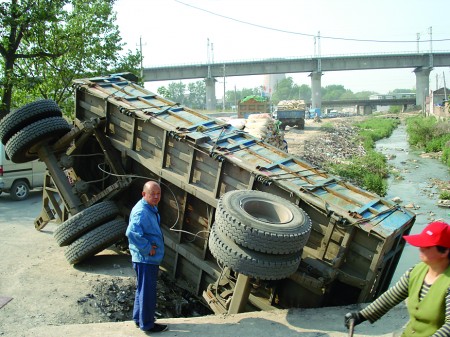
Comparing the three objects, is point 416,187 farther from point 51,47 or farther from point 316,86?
point 316,86

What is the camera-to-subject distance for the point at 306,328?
4.82 meters

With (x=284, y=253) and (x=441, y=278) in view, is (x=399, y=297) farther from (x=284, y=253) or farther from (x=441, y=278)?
(x=284, y=253)

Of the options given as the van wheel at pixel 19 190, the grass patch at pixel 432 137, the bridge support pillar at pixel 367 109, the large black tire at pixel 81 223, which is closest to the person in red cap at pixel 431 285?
the large black tire at pixel 81 223

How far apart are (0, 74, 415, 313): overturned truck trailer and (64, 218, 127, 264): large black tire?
0.05ft

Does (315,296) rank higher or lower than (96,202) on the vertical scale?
lower

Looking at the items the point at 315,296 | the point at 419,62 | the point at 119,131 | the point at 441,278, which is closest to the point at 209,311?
the point at 315,296

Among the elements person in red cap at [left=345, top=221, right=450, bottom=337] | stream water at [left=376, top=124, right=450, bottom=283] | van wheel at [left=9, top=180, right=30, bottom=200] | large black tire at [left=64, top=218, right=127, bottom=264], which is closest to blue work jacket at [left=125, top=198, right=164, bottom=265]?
large black tire at [left=64, top=218, right=127, bottom=264]

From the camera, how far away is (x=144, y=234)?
4.71m

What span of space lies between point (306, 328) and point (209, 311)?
7.98 ft

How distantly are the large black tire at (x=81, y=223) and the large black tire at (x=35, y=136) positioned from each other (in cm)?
144


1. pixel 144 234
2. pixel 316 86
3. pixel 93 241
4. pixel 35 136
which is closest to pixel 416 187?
pixel 93 241

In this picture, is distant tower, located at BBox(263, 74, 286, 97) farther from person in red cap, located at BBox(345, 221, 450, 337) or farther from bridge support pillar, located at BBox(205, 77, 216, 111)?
person in red cap, located at BBox(345, 221, 450, 337)

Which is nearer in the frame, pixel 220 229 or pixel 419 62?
pixel 220 229

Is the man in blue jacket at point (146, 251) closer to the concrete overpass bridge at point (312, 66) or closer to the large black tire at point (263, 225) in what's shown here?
the large black tire at point (263, 225)
